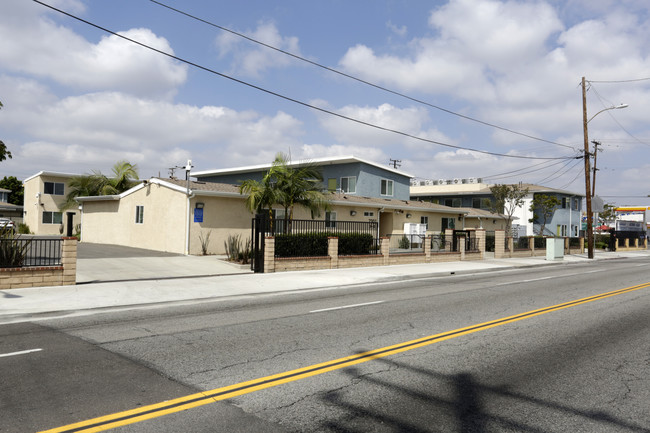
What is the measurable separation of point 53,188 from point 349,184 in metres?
27.4

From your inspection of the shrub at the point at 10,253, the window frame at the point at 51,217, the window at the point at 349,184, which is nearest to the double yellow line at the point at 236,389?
the shrub at the point at 10,253

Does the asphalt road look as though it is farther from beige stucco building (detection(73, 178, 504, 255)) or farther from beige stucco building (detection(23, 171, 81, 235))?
beige stucco building (detection(23, 171, 81, 235))

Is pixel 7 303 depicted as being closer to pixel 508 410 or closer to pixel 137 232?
pixel 508 410

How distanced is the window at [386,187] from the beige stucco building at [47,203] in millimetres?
26895

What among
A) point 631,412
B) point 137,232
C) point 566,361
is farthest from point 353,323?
point 137,232

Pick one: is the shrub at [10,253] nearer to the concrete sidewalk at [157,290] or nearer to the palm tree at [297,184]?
the concrete sidewalk at [157,290]

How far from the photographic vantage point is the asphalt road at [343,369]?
14.6 ft

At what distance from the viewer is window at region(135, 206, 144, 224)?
2755cm

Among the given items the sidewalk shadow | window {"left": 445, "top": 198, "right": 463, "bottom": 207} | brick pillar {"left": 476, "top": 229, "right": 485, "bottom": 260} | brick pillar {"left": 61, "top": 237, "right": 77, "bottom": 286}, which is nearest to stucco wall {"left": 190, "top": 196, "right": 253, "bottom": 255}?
brick pillar {"left": 61, "top": 237, "right": 77, "bottom": 286}

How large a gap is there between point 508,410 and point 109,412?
12.6ft

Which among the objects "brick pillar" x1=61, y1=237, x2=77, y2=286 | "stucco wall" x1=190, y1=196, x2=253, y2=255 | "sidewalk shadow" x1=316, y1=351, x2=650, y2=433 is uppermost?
"stucco wall" x1=190, y1=196, x2=253, y2=255

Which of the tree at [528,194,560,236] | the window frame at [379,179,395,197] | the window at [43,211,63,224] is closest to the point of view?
the window frame at [379,179,395,197]

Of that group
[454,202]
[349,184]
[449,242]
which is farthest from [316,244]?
[454,202]

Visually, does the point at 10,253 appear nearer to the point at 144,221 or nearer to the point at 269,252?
the point at 269,252
